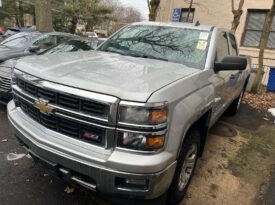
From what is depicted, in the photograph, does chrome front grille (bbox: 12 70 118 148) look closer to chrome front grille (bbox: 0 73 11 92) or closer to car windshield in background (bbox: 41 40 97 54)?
chrome front grille (bbox: 0 73 11 92)

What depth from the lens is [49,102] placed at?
2572 millimetres

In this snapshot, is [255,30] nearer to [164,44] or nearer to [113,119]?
[164,44]

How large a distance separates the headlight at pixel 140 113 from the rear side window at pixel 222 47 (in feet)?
6.00

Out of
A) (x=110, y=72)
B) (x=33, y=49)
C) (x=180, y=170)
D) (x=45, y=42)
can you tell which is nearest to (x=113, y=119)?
(x=110, y=72)

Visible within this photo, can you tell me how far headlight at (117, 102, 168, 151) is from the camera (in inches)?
87.4

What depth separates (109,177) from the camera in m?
2.27

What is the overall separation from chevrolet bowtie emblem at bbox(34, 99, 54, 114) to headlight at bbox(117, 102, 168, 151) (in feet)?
2.24

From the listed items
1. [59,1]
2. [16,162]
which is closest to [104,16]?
[59,1]

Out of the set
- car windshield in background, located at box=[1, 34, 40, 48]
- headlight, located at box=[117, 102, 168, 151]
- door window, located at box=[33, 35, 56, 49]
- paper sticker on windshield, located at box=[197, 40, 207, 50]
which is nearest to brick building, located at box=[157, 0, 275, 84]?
door window, located at box=[33, 35, 56, 49]

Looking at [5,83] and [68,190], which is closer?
[68,190]

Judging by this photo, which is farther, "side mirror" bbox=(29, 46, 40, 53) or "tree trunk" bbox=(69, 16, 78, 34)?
→ "tree trunk" bbox=(69, 16, 78, 34)

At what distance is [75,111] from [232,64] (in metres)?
1.96

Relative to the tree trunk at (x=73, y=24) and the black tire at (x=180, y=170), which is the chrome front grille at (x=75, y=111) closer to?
the black tire at (x=180, y=170)

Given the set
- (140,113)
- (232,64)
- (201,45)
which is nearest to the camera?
(140,113)
